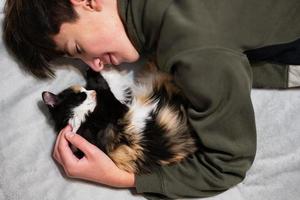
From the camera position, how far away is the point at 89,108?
1.39m

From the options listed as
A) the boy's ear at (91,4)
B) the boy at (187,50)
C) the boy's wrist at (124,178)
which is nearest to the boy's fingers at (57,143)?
the boy at (187,50)

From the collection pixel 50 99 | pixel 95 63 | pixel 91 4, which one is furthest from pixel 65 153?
pixel 91 4

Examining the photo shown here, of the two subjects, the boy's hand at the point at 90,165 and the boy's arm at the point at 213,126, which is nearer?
the boy's arm at the point at 213,126

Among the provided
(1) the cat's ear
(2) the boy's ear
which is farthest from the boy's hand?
(2) the boy's ear

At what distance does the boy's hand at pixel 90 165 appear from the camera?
1343 millimetres

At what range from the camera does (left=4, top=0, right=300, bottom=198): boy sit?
1.21 metres

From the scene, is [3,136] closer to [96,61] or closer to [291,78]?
[96,61]

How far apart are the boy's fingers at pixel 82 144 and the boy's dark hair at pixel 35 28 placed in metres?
0.26

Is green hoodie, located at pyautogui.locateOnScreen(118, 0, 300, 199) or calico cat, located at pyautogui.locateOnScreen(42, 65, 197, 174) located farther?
calico cat, located at pyautogui.locateOnScreen(42, 65, 197, 174)

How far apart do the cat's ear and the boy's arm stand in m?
0.35

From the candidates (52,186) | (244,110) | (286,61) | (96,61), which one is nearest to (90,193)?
(52,186)

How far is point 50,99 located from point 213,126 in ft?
1.65

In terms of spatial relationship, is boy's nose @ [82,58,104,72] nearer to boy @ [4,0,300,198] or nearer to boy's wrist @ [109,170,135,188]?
boy @ [4,0,300,198]

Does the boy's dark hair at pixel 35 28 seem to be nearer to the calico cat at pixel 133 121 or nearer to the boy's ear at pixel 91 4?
the boy's ear at pixel 91 4
